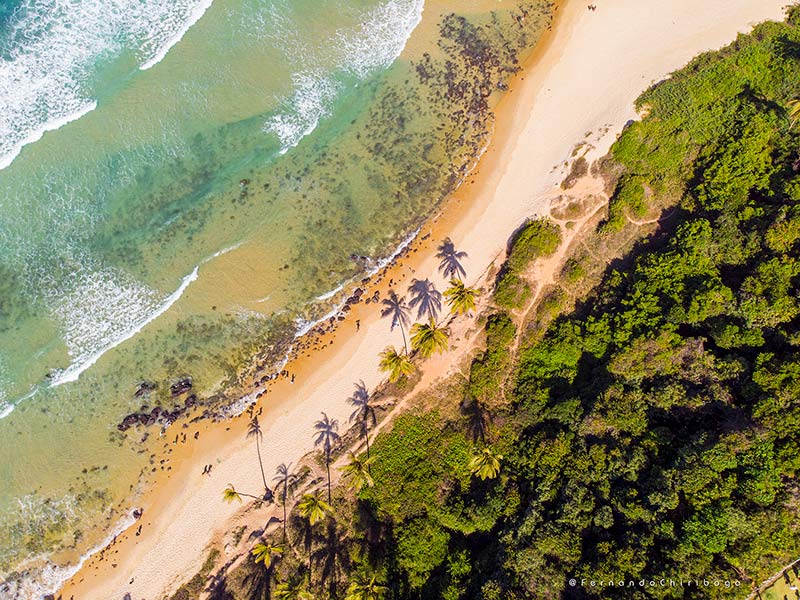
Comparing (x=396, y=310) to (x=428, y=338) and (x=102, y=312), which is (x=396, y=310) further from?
(x=102, y=312)

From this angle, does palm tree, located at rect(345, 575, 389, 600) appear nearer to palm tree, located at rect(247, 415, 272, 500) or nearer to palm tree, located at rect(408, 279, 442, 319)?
palm tree, located at rect(247, 415, 272, 500)

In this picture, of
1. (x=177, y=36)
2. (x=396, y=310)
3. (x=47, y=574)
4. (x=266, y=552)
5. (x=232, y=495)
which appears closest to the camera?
(x=266, y=552)

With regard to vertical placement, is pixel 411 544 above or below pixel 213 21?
below

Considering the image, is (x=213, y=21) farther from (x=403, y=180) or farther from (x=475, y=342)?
(x=475, y=342)

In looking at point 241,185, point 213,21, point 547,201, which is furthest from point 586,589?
point 213,21

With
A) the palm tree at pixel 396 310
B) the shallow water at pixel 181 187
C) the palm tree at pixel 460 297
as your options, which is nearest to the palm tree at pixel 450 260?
the palm tree at pixel 460 297

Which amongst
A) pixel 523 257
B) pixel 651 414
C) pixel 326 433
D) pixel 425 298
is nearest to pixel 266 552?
pixel 326 433
